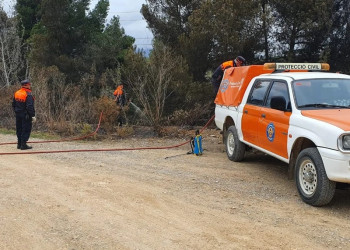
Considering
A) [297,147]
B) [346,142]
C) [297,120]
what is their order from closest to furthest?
[346,142]
[297,120]
[297,147]

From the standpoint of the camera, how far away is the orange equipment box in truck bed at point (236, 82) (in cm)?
822

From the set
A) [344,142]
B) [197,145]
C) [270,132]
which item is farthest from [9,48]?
[344,142]

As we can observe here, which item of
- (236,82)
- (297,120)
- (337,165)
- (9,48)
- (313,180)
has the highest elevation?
(9,48)

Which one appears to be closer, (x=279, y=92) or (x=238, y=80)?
(x=279, y=92)

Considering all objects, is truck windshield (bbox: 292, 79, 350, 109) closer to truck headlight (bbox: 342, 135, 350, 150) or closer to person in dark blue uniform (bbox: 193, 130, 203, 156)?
truck headlight (bbox: 342, 135, 350, 150)

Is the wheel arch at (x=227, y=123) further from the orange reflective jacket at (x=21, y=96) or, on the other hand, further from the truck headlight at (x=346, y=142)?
the orange reflective jacket at (x=21, y=96)

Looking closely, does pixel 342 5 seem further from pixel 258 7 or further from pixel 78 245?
pixel 78 245

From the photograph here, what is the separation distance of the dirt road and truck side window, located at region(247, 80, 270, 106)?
1.34 m

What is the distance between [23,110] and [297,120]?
681 centimetres

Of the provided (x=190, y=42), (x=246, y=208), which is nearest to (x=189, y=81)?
(x=190, y=42)

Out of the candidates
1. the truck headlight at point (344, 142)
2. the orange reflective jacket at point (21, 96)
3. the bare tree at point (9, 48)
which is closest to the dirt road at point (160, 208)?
the truck headlight at point (344, 142)

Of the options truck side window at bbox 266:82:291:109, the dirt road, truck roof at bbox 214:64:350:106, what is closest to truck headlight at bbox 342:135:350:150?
the dirt road

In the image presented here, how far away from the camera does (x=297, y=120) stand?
235 inches

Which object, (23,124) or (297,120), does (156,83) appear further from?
(297,120)
